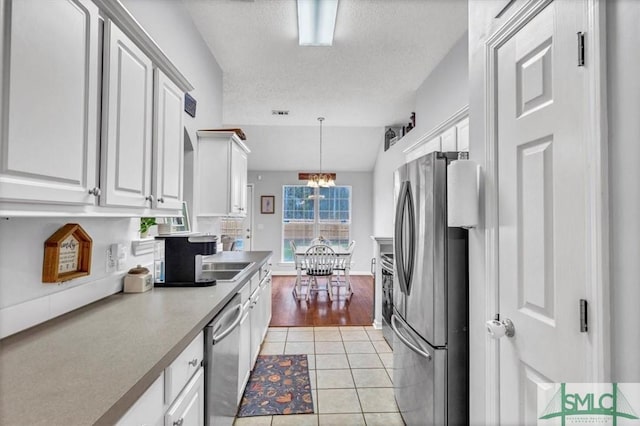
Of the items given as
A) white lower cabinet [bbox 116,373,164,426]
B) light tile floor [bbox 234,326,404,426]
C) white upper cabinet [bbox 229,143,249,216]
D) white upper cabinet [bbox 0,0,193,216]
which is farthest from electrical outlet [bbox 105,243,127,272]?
white upper cabinet [bbox 229,143,249,216]

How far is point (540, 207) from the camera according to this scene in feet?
3.51

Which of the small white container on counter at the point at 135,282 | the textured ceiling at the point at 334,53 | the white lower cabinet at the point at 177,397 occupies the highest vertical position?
the textured ceiling at the point at 334,53

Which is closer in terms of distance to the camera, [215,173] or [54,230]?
[54,230]

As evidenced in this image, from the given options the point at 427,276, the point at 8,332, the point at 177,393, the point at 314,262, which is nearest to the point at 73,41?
the point at 8,332

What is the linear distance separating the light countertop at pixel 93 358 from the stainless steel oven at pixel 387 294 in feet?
7.40

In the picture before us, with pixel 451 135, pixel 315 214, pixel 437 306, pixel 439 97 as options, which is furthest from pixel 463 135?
pixel 315 214

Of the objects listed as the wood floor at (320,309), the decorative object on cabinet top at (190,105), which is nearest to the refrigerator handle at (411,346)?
the wood floor at (320,309)

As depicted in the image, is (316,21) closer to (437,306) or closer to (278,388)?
(437,306)

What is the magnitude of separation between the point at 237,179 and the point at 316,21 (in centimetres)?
172

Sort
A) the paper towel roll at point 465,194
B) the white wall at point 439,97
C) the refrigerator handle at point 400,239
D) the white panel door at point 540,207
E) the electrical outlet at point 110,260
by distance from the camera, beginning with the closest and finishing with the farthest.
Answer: the white panel door at point 540,207, the paper towel roll at point 465,194, the electrical outlet at point 110,260, the refrigerator handle at point 400,239, the white wall at point 439,97

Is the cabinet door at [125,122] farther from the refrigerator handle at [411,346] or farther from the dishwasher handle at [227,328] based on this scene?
the refrigerator handle at [411,346]

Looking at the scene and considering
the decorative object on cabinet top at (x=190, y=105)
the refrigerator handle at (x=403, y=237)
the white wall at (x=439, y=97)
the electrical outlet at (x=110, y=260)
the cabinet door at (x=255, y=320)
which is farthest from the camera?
the white wall at (x=439, y=97)

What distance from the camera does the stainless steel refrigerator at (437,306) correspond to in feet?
5.48

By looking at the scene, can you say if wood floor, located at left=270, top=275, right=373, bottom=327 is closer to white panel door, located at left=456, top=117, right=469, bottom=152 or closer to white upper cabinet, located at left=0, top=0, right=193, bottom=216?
white panel door, located at left=456, top=117, right=469, bottom=152
